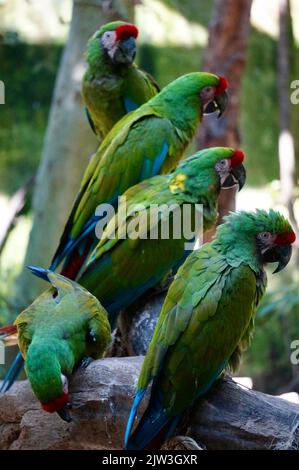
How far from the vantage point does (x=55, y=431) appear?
1.84 m

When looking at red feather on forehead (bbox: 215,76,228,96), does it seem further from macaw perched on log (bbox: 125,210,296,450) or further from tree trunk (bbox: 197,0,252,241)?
tree trunk (bbox: 197,0,252,241)

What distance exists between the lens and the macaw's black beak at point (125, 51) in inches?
101

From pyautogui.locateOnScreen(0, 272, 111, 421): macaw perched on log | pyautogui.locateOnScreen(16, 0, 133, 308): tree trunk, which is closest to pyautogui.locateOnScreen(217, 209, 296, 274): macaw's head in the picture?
pyautogui.locateOnScreen(0, 272, 111, 421): macaw perched on log

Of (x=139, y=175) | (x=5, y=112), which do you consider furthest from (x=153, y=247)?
(x=5, y=112)

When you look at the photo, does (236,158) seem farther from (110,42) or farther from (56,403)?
(56,403)

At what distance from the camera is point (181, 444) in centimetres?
167

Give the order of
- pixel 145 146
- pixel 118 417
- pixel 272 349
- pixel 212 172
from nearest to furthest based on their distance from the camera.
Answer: pixel 118 417, pixel 212 172, pixel 145 146, pixel 272 349

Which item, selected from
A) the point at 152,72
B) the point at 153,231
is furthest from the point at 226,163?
the point at 152,72

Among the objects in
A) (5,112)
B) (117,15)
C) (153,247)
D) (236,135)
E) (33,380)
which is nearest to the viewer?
(33,380)

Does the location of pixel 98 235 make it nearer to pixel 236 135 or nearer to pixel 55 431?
pixel 55 431

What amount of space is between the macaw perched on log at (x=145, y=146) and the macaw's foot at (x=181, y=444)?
2.69 ft

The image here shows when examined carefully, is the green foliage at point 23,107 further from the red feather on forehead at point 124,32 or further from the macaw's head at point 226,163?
the macaw's head at point 226,163

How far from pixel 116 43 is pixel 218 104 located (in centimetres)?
42
